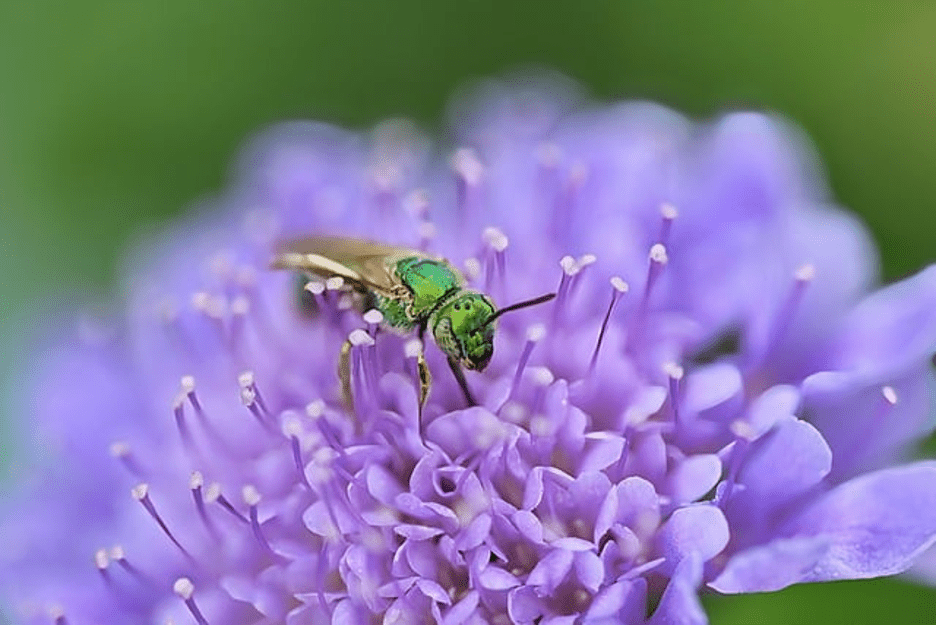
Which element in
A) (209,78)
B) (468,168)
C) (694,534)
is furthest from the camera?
(209,78)

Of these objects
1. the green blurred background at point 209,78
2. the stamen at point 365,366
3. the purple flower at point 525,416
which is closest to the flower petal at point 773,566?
the purple flower at point 525,416

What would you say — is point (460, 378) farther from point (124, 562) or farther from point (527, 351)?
point (124, 562)

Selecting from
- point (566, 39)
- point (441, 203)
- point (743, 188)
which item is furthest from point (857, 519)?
point (566, 39)

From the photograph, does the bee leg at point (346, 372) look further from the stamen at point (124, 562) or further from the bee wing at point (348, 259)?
the stamen at point (124, 562)

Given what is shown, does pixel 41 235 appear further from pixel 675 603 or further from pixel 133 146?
pixel 675 603

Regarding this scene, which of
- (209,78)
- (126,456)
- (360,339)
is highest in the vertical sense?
(209,78)

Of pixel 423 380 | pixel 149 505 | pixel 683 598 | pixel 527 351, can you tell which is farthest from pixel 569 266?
pixel 149 505

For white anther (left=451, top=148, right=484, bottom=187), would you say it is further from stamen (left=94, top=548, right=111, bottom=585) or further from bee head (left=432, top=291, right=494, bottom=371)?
stamen (left=94, top=548, right=111, bottom=585)
